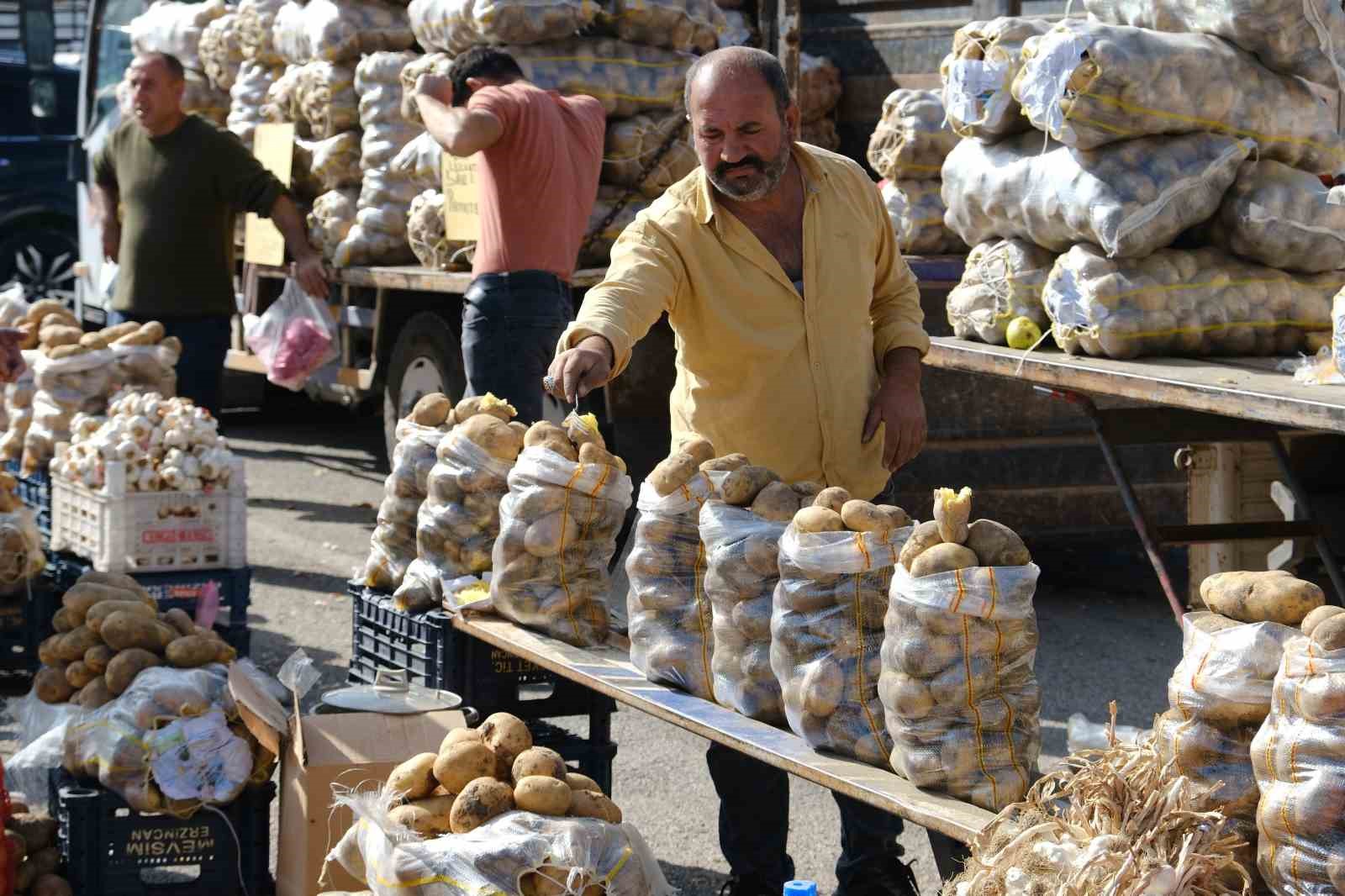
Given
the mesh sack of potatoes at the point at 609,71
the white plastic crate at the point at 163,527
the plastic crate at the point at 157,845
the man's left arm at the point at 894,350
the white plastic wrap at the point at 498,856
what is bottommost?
the plastic crate at the point at 157,845

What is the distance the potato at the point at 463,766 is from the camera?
11.1ft

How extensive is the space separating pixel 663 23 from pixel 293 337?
9.03 ft

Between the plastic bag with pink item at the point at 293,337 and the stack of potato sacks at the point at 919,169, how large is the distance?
3467 mm

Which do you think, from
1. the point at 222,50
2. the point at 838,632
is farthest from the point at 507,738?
the point at 222,50

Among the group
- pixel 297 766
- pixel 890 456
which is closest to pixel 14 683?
pixel 297 766

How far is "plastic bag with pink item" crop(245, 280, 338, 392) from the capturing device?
9555 mm

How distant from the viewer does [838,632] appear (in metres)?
3.43

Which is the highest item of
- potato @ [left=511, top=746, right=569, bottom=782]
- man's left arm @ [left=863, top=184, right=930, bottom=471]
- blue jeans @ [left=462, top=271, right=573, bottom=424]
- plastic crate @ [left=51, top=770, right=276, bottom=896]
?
man's left arm @ [left=863, top=184, right=930, bottom=471]

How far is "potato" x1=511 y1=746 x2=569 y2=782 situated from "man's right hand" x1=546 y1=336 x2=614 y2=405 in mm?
700

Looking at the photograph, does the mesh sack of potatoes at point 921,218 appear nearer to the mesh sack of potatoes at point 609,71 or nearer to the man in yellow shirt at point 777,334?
the mesh sack of potatoes at point 609,71

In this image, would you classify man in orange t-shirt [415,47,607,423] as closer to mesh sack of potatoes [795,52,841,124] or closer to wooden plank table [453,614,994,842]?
wooden plank table [453,614,994,842]

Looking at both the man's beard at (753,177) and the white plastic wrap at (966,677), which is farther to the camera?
the man's beard at (753,177)

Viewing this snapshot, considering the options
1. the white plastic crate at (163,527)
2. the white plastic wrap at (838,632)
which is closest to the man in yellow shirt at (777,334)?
the white plastic wrap at (838,632)

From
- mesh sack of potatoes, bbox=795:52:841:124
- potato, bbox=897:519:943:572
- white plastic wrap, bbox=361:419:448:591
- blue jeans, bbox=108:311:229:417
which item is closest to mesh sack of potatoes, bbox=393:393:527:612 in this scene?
white plastic wrap, bbox=361:419:448:591
